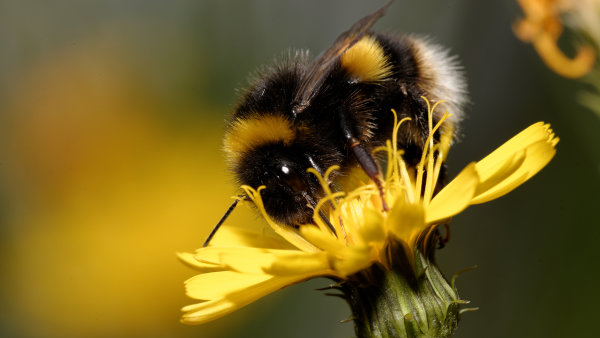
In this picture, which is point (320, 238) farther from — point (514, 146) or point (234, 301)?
point (514, 146)

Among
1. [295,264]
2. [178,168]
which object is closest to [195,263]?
[295,264]

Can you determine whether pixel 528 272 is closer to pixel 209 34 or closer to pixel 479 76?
pixel 479 76

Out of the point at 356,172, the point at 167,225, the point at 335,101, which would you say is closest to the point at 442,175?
the point at 356,172

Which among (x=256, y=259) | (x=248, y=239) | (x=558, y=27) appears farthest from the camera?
(x=558, y=27)

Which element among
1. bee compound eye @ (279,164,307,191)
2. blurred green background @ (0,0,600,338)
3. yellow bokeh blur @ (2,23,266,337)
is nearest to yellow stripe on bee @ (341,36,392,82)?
bee compound eye @ (279,164,307,191)

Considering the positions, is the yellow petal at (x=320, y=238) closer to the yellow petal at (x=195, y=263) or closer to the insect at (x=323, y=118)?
the insect at (x=323, y=118)

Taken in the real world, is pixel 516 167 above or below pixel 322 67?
below
